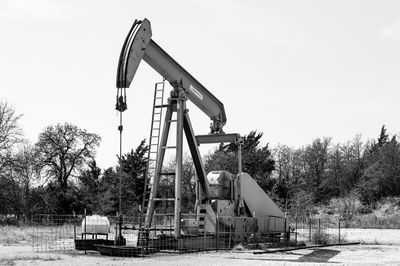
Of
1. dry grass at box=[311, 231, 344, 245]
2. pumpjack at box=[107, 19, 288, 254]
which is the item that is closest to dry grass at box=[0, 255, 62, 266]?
pumpjack at box=[107, 19, 288, 254]

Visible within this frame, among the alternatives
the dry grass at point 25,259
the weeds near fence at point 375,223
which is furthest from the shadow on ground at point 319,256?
the weeds near fence at point 375,223

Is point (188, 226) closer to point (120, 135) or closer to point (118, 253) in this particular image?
point (118, 253)

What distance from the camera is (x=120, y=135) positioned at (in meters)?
13.8

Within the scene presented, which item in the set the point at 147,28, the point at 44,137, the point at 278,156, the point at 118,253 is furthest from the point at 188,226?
the point at 278,156

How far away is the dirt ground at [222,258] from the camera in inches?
505

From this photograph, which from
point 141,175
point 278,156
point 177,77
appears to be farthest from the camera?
point 278,156

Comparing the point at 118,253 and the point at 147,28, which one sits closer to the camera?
the point at 118,253

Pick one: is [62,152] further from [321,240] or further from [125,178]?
[321,240]

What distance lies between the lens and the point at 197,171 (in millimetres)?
18406

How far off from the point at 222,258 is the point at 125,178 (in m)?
34.9

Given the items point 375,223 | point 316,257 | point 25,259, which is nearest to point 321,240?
point 316,257

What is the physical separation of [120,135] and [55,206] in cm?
3465

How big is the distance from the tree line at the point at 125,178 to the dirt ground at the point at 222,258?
22.7m

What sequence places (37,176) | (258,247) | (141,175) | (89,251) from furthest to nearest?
(141,175) < (37,176) < (258,247) < (89,251)
